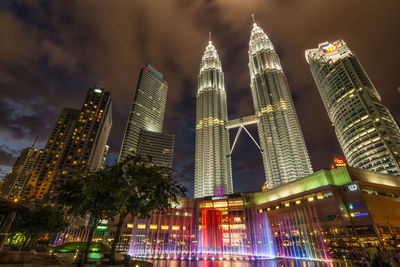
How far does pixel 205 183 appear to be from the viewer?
524ft

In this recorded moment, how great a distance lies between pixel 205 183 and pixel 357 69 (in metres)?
146

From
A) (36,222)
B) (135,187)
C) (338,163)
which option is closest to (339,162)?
(338,163)

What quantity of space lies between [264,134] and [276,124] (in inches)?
478

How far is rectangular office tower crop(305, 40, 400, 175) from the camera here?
11119cm

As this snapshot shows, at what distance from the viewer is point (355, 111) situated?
429 feet

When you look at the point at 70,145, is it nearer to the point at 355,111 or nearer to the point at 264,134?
the point at 264,134

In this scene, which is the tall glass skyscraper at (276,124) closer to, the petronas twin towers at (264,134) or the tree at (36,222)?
the petronas twin towers at (264,134)

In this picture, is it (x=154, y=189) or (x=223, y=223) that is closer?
(x=154, y=189)

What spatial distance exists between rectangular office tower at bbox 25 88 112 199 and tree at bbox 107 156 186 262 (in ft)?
332

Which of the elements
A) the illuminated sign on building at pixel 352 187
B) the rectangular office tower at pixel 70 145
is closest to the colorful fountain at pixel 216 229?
the illuminated sign on building at pixel 352 187

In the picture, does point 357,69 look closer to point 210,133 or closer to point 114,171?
point 210,133

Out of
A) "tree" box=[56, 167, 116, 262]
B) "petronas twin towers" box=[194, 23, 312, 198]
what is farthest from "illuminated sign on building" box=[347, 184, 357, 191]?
"tree" box=[56, 167, 116, 262]

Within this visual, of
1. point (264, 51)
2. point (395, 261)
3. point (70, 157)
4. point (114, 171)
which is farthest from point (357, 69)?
point (70, 157)

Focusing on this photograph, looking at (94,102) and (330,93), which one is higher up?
(330,93)
